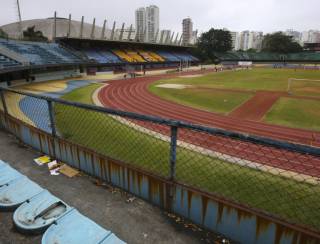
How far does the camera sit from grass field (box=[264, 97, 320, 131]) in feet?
49.7

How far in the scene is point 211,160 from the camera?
29.3 ft

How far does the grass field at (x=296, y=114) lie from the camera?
15148 mm

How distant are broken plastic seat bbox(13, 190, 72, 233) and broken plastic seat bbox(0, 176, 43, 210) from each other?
0.56 ft

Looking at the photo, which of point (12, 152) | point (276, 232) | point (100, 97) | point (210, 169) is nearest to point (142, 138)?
point (210, 169)

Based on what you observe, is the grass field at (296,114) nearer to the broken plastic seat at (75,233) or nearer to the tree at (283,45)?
the broken plastic seat at (75,233)

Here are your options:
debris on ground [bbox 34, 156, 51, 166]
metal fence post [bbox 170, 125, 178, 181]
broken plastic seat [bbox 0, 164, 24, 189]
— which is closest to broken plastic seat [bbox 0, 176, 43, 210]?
broken plastic seat [bbox 0, 164, 24, 189]

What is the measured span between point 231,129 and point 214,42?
86598 millimetres

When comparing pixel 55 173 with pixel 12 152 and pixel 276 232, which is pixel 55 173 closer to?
pixel 12 152

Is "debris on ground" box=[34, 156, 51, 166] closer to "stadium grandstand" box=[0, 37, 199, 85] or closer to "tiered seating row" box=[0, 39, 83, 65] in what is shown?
"stadium grandstand" box=[0, 37, 199, 85]

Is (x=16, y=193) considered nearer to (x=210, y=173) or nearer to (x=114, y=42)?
(x=210, y=173)

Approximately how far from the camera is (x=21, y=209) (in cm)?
347

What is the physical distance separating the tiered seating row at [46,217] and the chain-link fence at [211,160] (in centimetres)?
139

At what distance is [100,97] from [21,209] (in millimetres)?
20596

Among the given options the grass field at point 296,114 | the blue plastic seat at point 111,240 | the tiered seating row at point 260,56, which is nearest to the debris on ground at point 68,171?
the blue plastic seat at point 111,240
